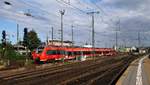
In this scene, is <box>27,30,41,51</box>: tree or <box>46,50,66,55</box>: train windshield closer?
<box>46,50,66,55</box>: train windshield

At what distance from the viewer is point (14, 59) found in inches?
2384

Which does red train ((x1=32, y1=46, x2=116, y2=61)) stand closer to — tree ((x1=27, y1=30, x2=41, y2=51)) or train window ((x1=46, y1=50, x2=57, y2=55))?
train window ((x1=46, y1=50, x2=57, y2=55))

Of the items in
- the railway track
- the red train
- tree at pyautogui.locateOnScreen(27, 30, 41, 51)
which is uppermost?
tree at pyautogui.locateOnScreen(27, 30, 41, 51)

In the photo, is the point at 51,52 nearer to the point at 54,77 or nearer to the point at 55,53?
the point at 55,53

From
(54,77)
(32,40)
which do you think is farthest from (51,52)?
(32,40)

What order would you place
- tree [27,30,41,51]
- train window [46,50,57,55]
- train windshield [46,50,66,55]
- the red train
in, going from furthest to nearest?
tree [27,30,41,51] → train windshield [46,50,66,55] → train window [46,50,57,55] → the red train

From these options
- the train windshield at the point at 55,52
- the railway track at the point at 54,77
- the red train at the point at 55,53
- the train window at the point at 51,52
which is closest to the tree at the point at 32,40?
the red train at the point at 55,53

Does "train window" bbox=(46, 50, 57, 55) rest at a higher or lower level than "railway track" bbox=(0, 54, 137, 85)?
higher

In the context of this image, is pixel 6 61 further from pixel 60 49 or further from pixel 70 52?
pixel 70 52

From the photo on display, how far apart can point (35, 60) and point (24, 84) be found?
40272mm

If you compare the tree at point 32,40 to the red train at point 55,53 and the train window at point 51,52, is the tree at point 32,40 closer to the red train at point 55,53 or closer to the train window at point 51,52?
the red train at point 55,53

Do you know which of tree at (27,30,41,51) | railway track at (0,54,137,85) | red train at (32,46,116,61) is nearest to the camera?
railway track at (0,54,137,85)

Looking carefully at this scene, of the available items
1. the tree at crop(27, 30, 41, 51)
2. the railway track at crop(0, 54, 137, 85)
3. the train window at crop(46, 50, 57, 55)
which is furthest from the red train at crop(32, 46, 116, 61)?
the railway track at crop(0, 54, 137, 85)

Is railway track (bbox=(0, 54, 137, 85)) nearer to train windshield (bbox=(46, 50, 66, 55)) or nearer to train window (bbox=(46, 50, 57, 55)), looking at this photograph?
train window (bbox=(46, 50, 57, 55))
